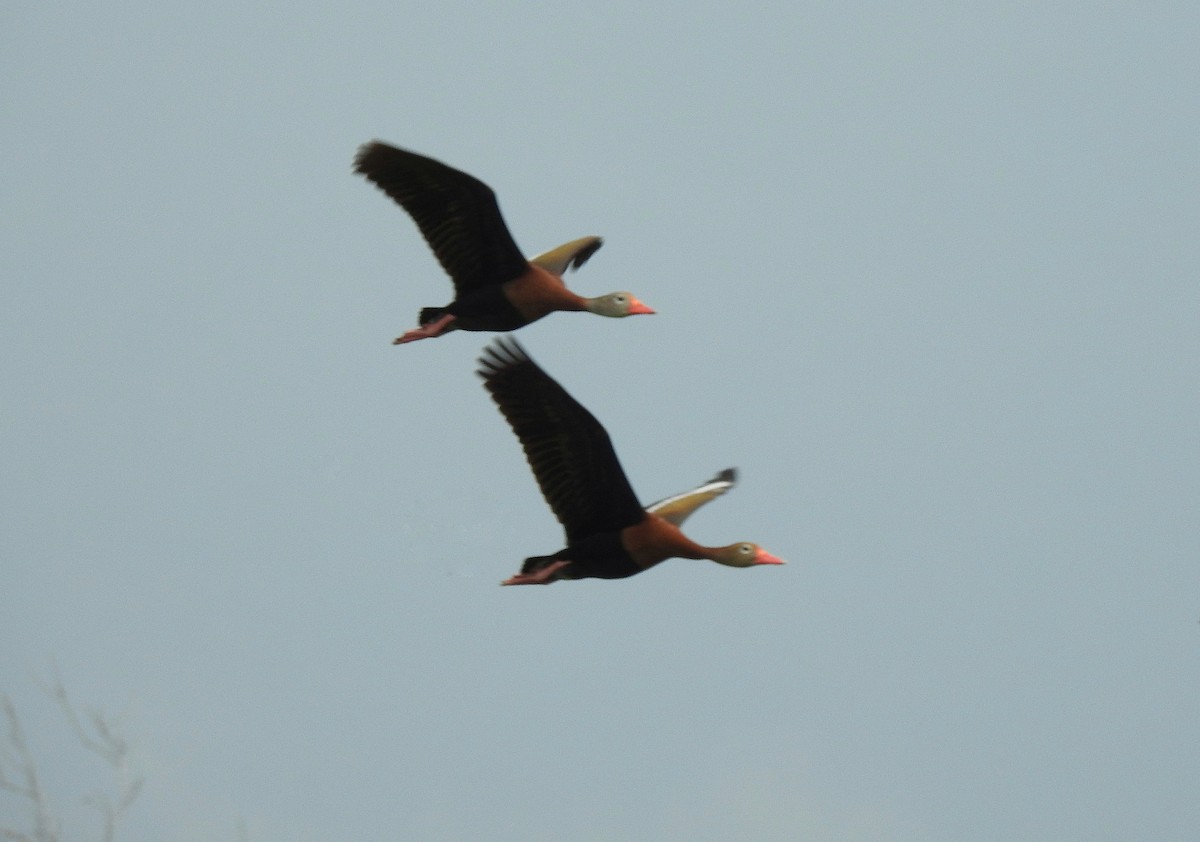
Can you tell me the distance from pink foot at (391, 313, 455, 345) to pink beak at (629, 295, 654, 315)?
1379mm

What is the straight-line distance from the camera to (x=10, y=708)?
1127 inches

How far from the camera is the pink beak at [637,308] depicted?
13.6 metres

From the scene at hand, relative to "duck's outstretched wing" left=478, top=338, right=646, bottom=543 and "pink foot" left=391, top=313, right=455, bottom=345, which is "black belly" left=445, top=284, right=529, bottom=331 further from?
"duck's outstretched wing" left=478, top=338, right=646, bottom=543

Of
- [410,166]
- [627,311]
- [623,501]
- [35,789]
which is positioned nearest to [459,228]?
[410,166]

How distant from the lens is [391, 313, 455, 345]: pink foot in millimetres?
12828

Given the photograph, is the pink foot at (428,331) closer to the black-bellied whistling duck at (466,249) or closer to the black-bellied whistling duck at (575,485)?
the black-bellied whistling duck at (466,249)

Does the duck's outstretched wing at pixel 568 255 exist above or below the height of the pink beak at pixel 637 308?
above

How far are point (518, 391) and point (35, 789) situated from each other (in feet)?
61.9

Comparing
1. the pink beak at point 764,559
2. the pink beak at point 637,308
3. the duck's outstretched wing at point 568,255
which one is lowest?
the pink beak at point 764,559

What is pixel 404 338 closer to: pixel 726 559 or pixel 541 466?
pixel 541 466

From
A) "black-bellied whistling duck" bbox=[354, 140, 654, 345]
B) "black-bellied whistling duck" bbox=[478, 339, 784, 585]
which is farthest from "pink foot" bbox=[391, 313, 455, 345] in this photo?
"black-bellied whistling duck" bbox=[478, 339, 784, 585]

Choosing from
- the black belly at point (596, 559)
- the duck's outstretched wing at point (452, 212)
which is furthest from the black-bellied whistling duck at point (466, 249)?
the black belly at point (596, 559)

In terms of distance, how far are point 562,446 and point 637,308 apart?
222 centimetres

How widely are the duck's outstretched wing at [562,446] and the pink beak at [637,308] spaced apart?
7.03 feet
